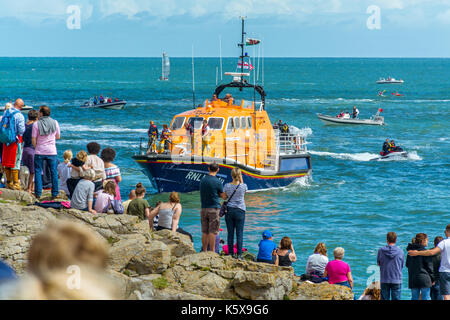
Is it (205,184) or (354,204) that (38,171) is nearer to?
(205,184)

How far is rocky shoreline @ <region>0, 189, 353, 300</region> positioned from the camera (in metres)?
8.14

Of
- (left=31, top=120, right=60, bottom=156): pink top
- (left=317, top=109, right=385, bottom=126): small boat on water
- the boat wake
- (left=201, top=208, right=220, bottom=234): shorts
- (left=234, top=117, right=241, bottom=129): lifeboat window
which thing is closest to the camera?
(left=201, top=208, right=220, bottom=234): shorts

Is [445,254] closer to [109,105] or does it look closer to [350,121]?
[350,121]

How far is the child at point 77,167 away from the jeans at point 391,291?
4797mm

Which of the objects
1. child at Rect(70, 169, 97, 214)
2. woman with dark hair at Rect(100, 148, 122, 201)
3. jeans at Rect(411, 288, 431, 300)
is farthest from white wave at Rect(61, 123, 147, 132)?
jeans at Rect(411, 288, 431, 300)

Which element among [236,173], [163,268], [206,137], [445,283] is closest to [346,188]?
[206,137]

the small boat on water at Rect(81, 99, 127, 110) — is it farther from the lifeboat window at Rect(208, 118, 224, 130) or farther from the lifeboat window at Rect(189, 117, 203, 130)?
the lifeboat window at Rect(208, 118, 224, 130)

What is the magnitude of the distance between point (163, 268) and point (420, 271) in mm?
3564

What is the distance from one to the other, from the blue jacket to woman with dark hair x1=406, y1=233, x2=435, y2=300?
1.42 feet

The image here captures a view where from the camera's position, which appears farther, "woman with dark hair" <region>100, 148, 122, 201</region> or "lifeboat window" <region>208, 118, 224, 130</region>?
"lifeboat window" <region>208, 118, 224, 130</region>

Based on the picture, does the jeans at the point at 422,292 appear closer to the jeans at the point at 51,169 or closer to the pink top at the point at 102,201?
the pink top at the point at 102,201

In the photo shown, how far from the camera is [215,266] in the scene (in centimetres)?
907

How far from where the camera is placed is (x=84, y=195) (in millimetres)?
10438
